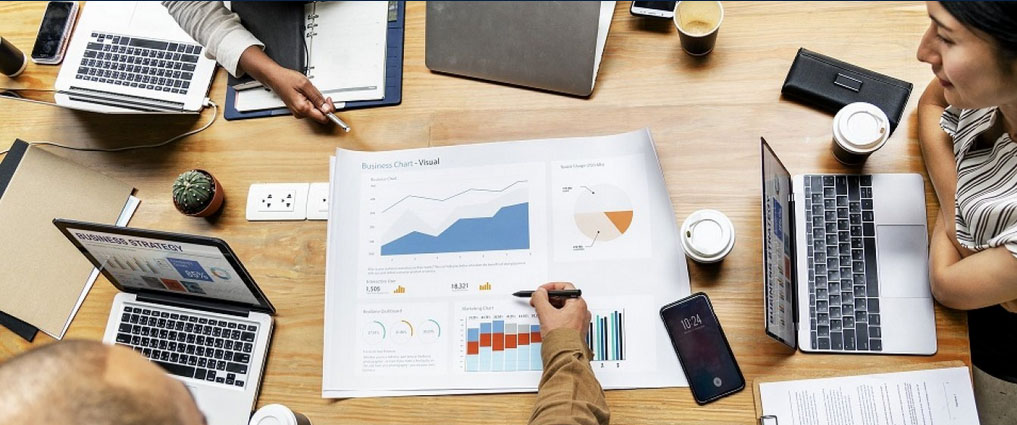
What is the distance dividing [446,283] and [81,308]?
604 millimetres

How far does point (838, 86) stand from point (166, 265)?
102 centimetres

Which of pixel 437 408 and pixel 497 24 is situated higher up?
pixel 497 24

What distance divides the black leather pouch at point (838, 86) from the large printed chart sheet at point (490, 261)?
24 centimetres

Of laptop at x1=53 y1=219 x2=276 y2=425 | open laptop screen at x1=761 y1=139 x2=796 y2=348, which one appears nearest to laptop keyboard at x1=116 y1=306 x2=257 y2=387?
laptop at x1=53 y1=219 x2=276 y2=425

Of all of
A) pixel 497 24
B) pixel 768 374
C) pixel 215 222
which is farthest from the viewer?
pixel 215 222

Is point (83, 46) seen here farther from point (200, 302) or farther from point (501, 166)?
point (501, 166)

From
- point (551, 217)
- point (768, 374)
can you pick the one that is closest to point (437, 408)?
point (551, 217)

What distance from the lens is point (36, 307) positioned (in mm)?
1254

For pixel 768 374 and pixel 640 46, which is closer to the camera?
pixel 768 374

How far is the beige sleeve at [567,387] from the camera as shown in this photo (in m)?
1.04

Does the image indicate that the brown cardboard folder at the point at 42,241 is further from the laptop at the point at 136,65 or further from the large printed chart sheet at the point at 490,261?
the large printed chart sheet at the point at 490,261

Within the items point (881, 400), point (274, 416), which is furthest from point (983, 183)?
point (274, 416)

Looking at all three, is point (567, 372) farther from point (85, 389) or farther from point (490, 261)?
point (85, 389)

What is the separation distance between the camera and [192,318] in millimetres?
1211
